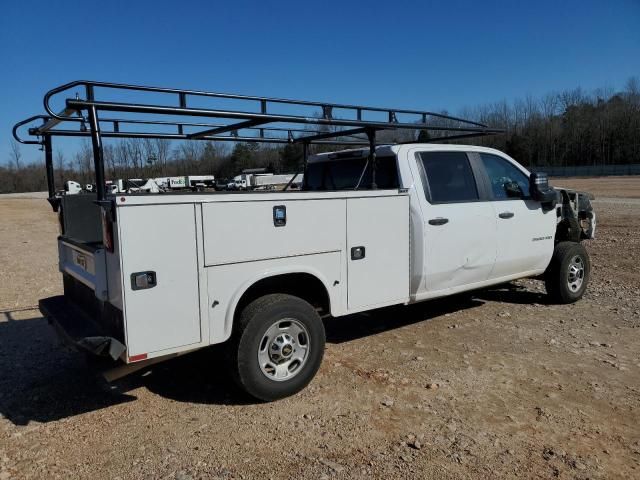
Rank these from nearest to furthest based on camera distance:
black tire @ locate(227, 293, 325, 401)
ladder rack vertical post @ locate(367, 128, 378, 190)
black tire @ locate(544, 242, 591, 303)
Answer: black tire @ locate(227, 293, 325, 401), ladder rack vertical post @ locate(367, 128, 378, 190), black tire @ locate(544, 242, 591, 303)

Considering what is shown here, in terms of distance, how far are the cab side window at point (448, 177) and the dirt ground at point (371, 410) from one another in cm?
153

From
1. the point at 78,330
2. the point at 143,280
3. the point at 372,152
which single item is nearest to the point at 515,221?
the point at 372,152

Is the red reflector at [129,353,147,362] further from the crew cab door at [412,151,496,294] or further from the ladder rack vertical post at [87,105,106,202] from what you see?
the crew cab door at [412,151,496,294]

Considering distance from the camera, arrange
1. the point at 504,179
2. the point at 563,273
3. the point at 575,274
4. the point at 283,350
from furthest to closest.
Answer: the point at 575,274, the point at 563,273, the point at 504,179, the point at 283,350

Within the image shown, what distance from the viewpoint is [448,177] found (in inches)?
219

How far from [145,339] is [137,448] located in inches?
28.5

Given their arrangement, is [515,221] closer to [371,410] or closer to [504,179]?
[504,179]

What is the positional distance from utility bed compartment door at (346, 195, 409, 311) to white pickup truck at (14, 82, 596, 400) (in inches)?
0.5

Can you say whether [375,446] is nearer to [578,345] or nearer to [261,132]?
[578,345]

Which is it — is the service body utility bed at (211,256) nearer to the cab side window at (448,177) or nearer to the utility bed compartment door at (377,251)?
the utility bed compartment door at (377,251)

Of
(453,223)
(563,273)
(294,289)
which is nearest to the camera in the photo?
(294,289)

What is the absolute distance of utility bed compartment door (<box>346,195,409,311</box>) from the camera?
4.59 meters

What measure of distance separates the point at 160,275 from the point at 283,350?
3.83 feet

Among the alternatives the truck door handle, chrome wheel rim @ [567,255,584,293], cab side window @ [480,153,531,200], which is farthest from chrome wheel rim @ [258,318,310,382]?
chrome wheel rim @ [567,255,584,293]
